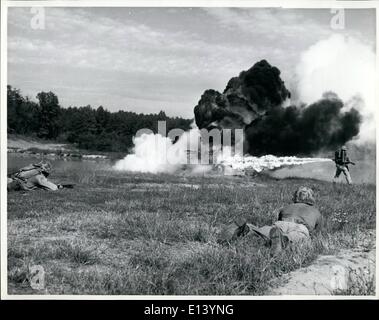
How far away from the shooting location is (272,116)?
44.2 feet

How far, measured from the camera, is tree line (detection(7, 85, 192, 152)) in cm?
816

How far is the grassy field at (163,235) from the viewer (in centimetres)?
577

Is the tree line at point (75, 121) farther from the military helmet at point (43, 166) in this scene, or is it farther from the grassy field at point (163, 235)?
the grassy field at point (163, 235)

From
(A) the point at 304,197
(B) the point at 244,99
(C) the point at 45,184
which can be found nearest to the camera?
(A) the point at 304,197

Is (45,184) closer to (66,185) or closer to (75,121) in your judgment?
(66,185)

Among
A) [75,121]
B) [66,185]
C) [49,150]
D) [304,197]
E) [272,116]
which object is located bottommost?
[66,185]

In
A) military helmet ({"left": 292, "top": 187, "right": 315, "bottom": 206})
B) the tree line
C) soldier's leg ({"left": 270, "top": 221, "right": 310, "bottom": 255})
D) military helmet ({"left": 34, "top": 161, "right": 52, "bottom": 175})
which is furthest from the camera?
military helmet ({"left": 34, "top": 161, "right": 52, "bottom": 175})

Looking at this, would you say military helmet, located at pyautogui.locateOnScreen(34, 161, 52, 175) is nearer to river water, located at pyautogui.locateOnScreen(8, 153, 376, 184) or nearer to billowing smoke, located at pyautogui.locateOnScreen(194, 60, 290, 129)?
river water, located at pyautogui.locateOnScreen(8, 153, 376, 184)

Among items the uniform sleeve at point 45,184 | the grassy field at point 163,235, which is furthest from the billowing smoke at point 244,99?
the uniform sleeve at point 45,184

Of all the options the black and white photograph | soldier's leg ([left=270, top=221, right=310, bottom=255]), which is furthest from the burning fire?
soldier's leg ([left=270, top=221, right=310, bottom=255])

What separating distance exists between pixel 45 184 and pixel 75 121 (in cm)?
178

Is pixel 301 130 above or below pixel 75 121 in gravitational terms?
below

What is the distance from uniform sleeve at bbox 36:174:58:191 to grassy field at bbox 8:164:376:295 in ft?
1.18

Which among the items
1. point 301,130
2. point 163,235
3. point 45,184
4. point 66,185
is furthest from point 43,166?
point 301,130
